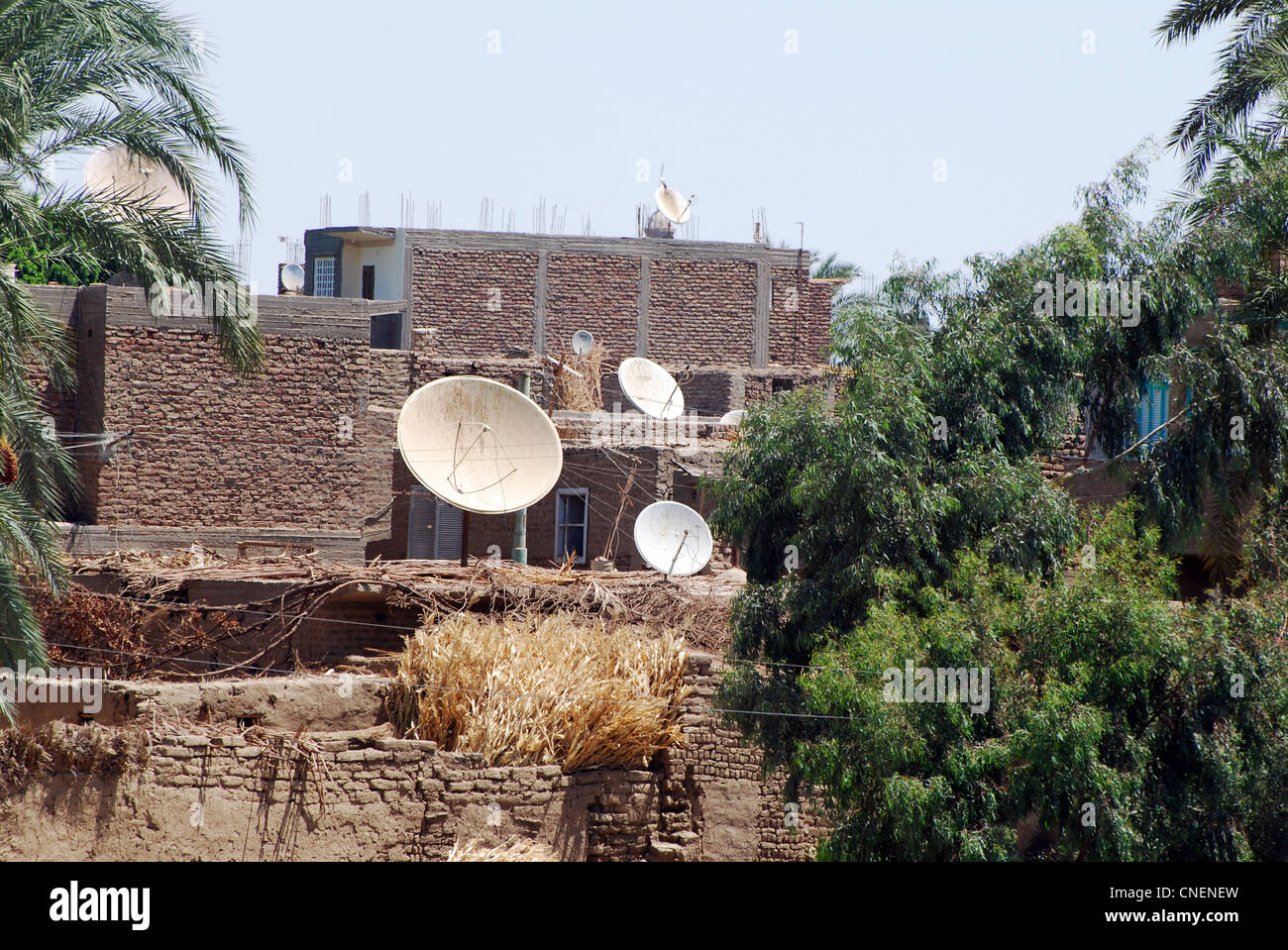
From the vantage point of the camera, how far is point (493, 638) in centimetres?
1484

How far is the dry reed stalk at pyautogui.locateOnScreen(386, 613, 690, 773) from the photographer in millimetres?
14477

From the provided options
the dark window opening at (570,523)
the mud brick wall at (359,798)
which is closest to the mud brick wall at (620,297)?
the dark window opening at (570,523)

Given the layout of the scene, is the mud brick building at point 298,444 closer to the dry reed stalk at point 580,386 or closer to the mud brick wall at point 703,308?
the dry reed stalk at point 580,386

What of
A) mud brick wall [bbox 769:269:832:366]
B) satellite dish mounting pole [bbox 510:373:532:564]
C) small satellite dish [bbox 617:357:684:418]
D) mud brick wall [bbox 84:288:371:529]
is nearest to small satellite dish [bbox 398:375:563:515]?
satellite dish mounting pole [bbox 510:373:532:564]

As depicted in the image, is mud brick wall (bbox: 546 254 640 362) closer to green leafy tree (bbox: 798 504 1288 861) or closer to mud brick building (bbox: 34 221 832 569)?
mud brick building (bbox: 34 221 832 569)

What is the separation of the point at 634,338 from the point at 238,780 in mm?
22661

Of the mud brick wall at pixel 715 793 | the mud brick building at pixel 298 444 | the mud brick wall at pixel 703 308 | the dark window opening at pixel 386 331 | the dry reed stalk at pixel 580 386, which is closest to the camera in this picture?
the mud brick wall at pixel 715 793

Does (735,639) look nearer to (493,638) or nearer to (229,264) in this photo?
(493,638)

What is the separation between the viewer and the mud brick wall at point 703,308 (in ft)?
114

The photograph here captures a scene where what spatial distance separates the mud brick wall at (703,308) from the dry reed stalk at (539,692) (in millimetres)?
19107

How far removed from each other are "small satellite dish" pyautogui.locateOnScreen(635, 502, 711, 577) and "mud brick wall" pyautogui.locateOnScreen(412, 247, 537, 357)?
44.0 feet

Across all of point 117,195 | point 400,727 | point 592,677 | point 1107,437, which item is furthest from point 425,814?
point 1107,437
